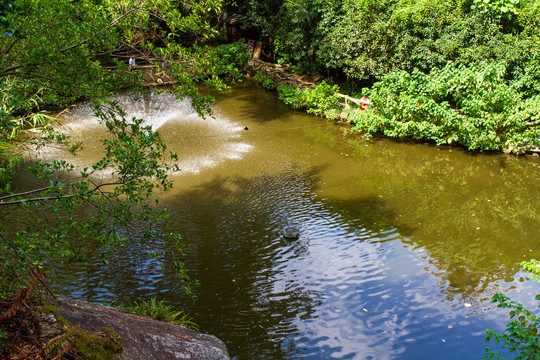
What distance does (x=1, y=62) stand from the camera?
4.03 m

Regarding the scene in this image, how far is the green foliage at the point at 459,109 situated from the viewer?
11148 millimetres

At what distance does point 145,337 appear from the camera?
3.96 m

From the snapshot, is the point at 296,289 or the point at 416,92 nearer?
the point at 296,289

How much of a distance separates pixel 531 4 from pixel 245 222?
10.2 m

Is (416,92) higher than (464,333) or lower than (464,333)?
higher

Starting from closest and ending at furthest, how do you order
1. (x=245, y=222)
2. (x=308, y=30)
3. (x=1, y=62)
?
(x=1, y=62) < (x=245, y=222) < (x=308, y=30)

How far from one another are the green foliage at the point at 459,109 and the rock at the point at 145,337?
9.50 m

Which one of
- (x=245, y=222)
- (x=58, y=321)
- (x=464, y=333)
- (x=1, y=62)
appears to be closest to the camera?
(x=58, y=321)

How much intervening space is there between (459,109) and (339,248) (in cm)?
707

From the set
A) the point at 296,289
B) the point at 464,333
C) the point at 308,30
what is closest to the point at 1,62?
the point at 296,289

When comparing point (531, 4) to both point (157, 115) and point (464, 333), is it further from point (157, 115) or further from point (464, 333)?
point (157, 115)

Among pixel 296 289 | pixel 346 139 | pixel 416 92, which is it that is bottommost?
pixel 296 289

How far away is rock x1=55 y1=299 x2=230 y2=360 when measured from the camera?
3.69 m

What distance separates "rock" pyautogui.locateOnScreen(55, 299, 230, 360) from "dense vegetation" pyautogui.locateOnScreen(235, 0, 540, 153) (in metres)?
9.57
